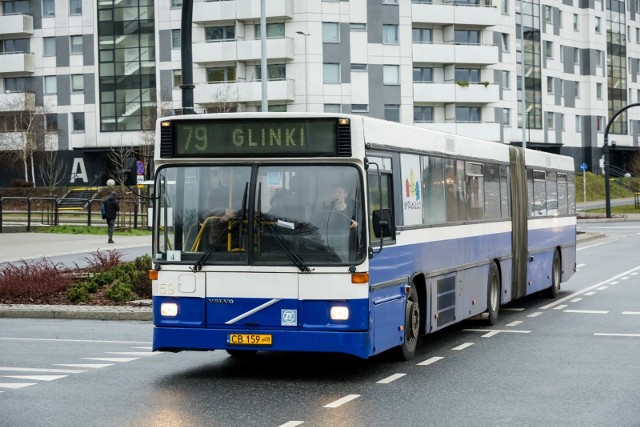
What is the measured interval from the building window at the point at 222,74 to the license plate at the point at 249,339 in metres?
71.3

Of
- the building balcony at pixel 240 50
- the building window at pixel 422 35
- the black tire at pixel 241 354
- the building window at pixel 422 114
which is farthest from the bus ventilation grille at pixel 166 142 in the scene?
the building window at pixel 422 35

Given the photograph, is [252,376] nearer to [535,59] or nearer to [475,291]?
[475,291]

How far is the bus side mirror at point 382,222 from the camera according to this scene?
479 inches

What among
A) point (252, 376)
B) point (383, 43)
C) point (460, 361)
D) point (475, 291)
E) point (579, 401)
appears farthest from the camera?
point (383, 43)

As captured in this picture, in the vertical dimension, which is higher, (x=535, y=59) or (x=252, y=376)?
(x=535, y=59)

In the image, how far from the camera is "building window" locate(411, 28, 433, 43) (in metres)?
86.0

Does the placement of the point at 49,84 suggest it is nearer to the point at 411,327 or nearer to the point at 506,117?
the point at 506,117

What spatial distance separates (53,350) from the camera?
15.2m

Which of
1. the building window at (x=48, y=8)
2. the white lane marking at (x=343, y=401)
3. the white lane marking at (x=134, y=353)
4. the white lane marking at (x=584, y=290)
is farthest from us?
the building window at (x=48, y=8)

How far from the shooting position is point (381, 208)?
12773 mm

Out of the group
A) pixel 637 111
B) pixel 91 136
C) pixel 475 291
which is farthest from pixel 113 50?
pixel 475 291

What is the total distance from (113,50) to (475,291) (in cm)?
7330

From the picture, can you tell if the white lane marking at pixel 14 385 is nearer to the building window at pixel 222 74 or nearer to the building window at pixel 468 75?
the building window at pixel 222 74

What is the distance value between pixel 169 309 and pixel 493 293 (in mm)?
7045
